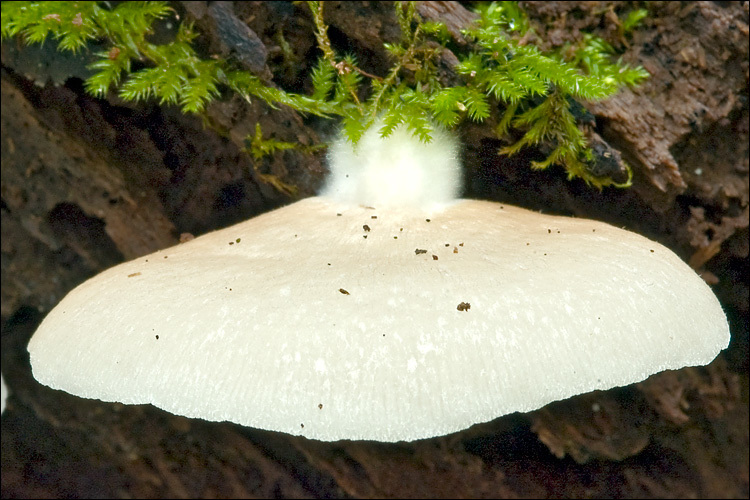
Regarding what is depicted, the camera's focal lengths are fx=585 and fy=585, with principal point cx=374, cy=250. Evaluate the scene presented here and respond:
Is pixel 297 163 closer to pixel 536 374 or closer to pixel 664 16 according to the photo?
pixel 536 374

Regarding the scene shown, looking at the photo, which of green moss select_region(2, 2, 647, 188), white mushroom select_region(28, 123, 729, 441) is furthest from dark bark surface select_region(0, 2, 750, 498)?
white mushroom select_region(28, 123, 729, 441)

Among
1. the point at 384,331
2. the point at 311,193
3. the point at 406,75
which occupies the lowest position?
the point at 311,193

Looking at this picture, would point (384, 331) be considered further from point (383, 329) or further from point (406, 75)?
point (406, 75)

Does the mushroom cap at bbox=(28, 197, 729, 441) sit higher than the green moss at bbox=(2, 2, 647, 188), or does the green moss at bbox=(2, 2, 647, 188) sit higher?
the green moss at bbox=(2, 2, 647, 188)

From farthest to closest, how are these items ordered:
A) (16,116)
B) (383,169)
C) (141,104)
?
Answer: (16,116) < (141,104) < (383,169)

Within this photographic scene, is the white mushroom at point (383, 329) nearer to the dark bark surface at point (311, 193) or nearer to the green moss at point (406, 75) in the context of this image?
the green moss at point (406, 75)

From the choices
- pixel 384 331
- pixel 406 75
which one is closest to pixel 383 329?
pixel 384 331

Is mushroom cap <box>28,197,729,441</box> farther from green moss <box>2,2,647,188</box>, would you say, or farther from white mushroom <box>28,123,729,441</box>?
green moss <box>2,2,647,188</box>

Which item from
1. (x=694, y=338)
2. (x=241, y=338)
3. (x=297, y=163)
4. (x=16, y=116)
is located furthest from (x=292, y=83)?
(x=694, y=338)
